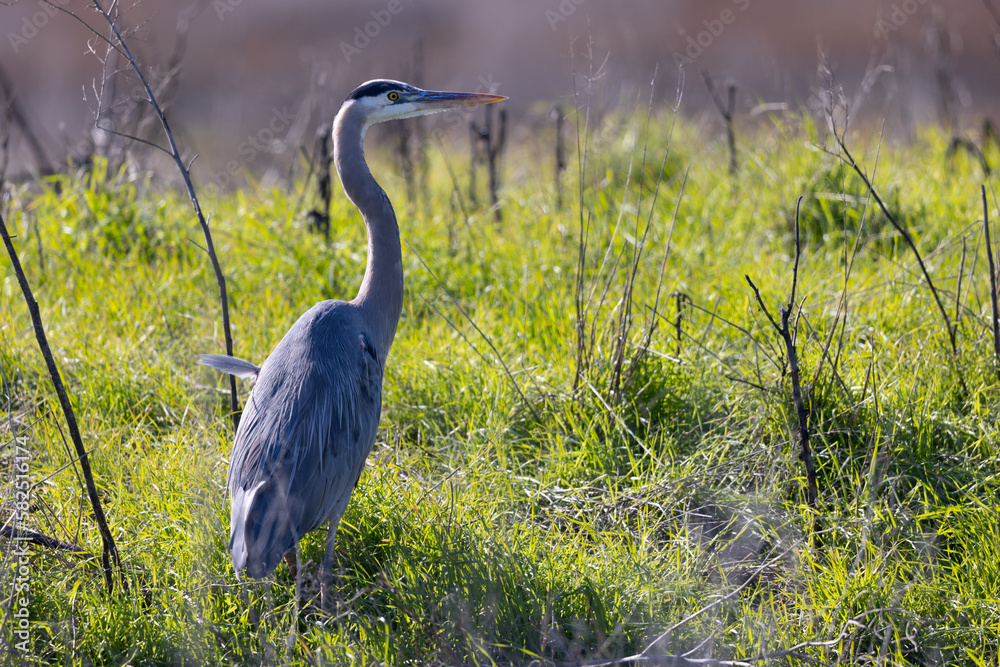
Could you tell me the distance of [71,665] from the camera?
2.18 metres

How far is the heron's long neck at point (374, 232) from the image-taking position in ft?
9.80

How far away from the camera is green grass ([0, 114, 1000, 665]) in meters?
2.26

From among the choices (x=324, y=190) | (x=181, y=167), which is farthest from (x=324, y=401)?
(x=324, y=190)

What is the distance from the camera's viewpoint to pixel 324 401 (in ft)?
8.43

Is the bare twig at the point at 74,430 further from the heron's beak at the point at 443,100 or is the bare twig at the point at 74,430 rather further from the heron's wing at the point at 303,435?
the heron's beak at the point at 443,100

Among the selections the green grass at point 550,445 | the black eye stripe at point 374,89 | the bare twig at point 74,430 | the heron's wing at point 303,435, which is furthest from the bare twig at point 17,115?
the heron's wing at point 303,435

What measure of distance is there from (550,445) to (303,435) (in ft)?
3.30

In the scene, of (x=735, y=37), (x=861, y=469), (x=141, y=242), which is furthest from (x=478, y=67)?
(x=861, y=469)

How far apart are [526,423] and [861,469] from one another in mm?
1253

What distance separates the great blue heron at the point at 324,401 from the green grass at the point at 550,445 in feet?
0.74

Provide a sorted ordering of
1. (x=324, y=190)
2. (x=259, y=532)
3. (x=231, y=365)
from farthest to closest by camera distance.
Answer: (x=324, y=190), (x=231, y=365), (x=259, y=532)

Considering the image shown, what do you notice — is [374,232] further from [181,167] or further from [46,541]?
[46,541]

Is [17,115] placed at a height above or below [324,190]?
above

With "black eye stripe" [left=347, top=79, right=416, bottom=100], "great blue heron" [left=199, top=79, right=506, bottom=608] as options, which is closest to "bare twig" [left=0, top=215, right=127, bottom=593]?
"great blue heron" [left=199, top=79, right=506, bottom=608]
